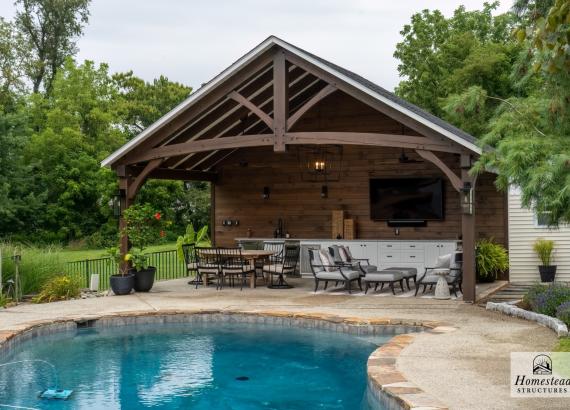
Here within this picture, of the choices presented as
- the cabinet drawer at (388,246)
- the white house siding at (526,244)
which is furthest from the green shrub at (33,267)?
the white house siding at (526,244)

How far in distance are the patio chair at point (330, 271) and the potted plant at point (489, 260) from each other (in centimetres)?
280

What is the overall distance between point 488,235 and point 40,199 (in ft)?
57.6

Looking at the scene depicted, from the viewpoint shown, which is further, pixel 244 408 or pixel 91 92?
pixel 91 92

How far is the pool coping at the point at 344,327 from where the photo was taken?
18.1 feet

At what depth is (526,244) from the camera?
14.0 m

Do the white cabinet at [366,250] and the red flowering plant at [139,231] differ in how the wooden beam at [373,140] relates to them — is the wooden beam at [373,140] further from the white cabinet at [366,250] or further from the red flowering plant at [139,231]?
the white cabinet at [366,250]

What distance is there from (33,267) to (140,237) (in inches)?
81.2

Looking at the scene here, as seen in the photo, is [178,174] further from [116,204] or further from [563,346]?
[563,346]

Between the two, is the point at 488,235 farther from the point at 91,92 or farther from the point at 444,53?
the point at 91,92

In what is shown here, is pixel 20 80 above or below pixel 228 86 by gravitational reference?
above

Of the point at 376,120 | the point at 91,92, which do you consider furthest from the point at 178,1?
A: the point at 376,120

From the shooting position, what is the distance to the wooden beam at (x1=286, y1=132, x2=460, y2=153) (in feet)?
36.1

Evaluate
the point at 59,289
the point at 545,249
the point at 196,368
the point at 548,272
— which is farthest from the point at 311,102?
the point at 548,272

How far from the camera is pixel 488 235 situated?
14406 millimetres
